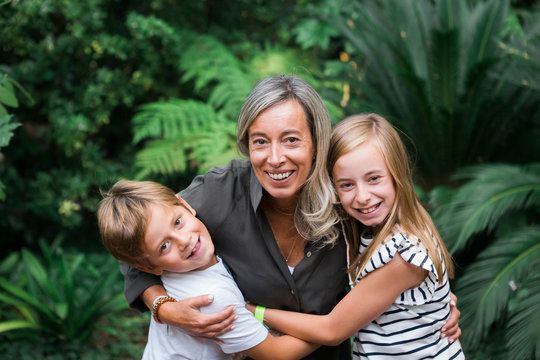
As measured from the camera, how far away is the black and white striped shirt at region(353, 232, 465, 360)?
1829mm

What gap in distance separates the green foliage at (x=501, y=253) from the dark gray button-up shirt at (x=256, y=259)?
1.32 metres

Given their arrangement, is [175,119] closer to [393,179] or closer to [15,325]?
[15,325]

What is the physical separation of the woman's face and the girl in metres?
0.14

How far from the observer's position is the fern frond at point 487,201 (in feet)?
10.5

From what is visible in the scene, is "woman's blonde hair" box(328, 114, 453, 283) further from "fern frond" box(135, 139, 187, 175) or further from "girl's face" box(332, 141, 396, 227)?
"fern frond" box(135, 139, 187, 175)

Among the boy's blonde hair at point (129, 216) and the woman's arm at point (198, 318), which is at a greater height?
the boy's blonde hair at point (129, 216)

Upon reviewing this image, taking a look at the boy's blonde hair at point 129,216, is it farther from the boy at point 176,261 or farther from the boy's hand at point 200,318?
the boy's hand at point 200,318

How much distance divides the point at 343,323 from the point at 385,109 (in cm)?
282

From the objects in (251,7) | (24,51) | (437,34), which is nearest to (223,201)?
(437,34)

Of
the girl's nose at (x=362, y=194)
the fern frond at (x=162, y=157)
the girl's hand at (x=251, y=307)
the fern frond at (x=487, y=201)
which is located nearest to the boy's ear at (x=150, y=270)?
the girl's hand at (x=251, y=307)

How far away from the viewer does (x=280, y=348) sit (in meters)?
1.90

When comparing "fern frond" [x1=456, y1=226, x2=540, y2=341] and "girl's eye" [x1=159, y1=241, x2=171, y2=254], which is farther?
"fern frond" [x1=456, y1=226, x2=540, y2=341]

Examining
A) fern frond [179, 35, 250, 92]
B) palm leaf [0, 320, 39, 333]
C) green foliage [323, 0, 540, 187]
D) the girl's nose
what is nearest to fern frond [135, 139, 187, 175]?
fern frond [179, 35, 250, 92]

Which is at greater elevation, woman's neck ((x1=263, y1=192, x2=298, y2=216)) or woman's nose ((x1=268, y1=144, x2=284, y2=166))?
woman's nose ((x1=268, y1=144, x2=284, y2=166))
